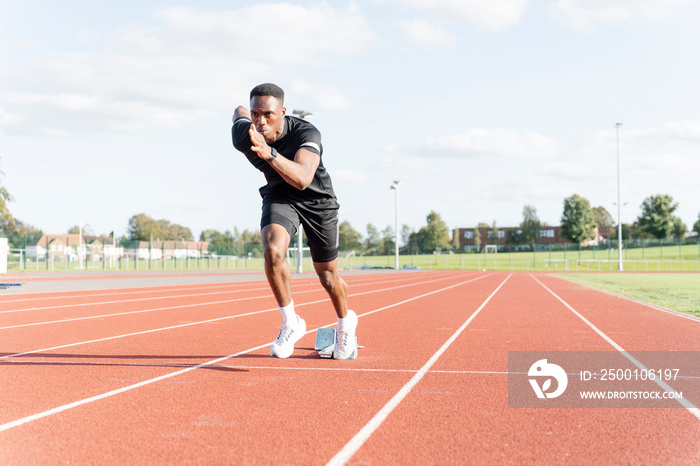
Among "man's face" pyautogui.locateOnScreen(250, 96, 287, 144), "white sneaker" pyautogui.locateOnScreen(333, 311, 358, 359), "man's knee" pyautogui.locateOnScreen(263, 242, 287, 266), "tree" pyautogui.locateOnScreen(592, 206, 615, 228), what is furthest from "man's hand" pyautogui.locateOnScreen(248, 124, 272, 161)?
"tree" pyautogui.locateOnScreen(592, 206, 615, 228)

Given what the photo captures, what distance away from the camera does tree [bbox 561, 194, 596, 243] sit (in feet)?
316

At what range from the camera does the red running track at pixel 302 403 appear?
261 cm

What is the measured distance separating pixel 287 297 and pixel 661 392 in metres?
2.69

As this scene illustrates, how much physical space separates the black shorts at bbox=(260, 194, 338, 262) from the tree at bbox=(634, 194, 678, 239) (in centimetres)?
10182

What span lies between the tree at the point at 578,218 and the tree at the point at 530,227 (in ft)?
44.0

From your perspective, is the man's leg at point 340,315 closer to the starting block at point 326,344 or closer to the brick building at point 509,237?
the starting block at point 326,344

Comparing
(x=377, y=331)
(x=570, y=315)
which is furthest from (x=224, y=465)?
(x=570, y=315)

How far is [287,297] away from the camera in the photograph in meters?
4.69

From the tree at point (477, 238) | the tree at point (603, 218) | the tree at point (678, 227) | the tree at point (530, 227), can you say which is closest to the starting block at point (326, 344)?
the tree at point (678, 227)

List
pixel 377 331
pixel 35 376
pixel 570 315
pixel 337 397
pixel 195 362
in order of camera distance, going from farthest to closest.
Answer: pixel 570 315
pixel 377 331
pixel 195 362
pixel 35 376
pixel 337 397

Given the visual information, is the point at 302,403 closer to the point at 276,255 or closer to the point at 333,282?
the point at 276,255

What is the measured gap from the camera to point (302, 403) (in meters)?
3.45

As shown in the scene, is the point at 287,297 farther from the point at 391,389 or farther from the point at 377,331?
the point at 377,331

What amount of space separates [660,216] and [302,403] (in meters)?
103
